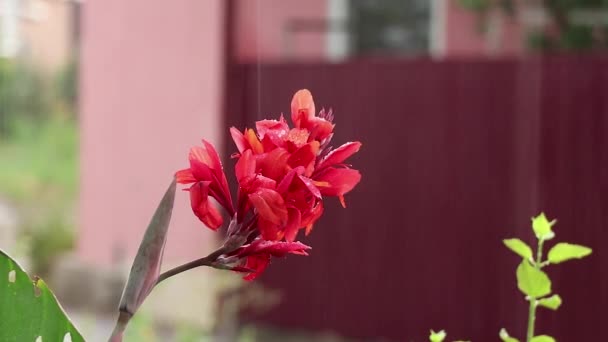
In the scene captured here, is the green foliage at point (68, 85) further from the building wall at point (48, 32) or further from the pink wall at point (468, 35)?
the pink wall at point (468, 35)

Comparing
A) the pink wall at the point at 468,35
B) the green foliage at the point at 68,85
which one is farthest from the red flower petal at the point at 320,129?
the pink wall at the point at 468,35

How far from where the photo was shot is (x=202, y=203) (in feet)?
2.00

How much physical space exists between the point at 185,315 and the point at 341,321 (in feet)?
2.23

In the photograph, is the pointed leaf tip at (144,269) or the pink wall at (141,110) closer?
the pointed leaf tip at (144,269)

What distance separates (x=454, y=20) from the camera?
25.4 ft

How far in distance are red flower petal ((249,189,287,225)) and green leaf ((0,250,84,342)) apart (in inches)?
6.4

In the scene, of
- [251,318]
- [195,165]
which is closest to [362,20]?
[251,318]

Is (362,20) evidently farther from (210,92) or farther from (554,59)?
(554,59)

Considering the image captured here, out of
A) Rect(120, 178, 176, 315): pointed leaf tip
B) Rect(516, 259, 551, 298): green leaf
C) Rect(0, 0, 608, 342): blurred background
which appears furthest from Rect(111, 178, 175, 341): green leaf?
Rect(0, 0, 608, 342): blurred background

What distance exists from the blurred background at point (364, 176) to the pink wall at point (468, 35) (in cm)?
235

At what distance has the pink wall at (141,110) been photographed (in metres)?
5.30

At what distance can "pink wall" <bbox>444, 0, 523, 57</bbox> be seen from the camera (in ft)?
24.5

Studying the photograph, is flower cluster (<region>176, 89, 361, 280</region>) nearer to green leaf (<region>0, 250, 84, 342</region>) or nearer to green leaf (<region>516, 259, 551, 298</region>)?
green leaf (<region>0, 250, 84, 342</region>)

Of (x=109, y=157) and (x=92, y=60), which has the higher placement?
(x=92, y=60)
